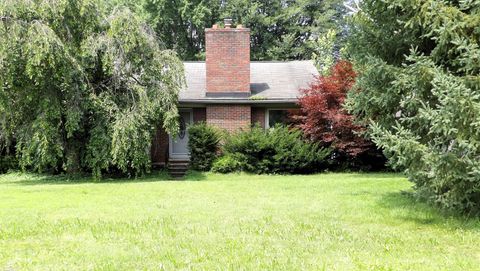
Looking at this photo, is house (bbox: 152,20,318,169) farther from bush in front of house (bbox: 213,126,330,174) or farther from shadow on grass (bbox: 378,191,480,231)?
shadow on grass (bbox: 378,191,480,231)

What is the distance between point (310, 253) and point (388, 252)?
0.85 meters

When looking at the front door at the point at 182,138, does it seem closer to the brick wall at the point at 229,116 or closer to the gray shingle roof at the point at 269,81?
the gray shingle roof at the point at 269,81

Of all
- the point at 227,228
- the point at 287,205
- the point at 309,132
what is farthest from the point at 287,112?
the point at 227,228

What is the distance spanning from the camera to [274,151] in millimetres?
14695

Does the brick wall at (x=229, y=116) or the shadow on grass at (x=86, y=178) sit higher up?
the brick wall at (x=229, y=116)

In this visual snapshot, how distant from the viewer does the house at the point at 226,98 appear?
15828mm

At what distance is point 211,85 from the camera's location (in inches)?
630

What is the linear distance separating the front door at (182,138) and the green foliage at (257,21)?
654 inches

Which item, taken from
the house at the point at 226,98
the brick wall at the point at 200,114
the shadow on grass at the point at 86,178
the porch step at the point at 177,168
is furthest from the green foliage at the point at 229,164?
the brick wall at the point at 200,114

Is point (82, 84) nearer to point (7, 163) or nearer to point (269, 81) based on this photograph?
point (7, 163)

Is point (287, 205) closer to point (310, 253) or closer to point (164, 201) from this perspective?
point (164, 201)

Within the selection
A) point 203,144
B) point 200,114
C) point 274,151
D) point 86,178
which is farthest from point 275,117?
point 86,178

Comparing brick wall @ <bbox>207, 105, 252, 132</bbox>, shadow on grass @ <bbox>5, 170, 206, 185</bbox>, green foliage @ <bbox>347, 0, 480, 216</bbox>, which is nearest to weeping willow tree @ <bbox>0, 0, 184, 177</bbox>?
shadow on grass @ <bbox>5, 170, 206, 185</bbox>

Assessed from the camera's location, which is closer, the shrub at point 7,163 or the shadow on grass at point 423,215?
the shadow on grass at point 423,215
